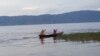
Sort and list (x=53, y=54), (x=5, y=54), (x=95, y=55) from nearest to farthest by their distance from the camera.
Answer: (x=95, y=55)
(x=53, y=54)
(x=5, y=54)

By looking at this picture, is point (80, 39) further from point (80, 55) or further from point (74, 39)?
point (80, 55)

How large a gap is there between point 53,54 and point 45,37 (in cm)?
3273

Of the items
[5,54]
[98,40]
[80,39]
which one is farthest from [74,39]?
[5,54]

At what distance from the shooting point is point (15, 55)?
3556 centimetres

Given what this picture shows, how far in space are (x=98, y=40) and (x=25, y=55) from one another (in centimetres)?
1685

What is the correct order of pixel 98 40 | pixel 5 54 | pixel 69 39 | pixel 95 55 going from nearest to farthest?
pixel 95 55, pixel 5 54, pixel 98 40, pixel 69 39

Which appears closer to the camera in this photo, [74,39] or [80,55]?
[80,55]

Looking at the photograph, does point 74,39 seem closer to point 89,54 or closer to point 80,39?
point 80,39

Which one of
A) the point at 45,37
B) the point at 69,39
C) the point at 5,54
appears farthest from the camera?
the point at 45,37

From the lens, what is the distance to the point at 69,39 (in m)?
52.5

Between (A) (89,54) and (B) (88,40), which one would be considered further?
(B) (88,40)

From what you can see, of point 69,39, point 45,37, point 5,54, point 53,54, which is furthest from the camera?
point 45,37

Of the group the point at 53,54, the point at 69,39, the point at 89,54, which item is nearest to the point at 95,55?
the point at 89,54

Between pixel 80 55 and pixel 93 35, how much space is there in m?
20.5
